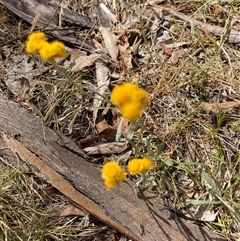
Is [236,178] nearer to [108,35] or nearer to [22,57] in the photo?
[108,35]

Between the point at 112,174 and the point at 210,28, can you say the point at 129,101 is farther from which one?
the point at 210,28

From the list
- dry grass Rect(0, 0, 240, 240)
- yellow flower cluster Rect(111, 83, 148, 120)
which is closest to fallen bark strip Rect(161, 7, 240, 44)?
dry grass Rect(0, 0, 240, 240)

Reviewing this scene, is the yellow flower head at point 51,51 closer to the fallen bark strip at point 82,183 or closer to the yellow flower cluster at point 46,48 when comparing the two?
the yellow flower cluster at point 46,48

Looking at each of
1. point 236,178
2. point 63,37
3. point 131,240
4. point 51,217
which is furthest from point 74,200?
point 63,37

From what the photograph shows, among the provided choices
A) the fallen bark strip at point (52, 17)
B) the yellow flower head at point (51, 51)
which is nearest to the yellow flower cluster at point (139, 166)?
the yellow flower head at point (51, 51)

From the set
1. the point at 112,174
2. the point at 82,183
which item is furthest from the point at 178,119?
the point at 112,174

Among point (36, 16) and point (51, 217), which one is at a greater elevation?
point (36, 16)
